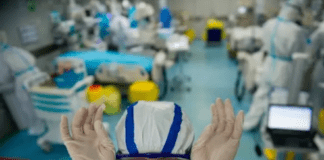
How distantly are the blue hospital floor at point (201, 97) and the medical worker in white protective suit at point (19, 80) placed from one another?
199 mm

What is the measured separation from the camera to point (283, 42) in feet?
9.58

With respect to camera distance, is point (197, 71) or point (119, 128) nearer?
point (119, 128)

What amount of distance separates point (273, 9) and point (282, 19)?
20.0 ft

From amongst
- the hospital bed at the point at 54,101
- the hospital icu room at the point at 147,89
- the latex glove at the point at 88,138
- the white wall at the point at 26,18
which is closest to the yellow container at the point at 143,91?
the hospital icu room at the point at 147,89

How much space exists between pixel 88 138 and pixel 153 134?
0.28 metres

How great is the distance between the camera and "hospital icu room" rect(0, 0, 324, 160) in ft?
3.31

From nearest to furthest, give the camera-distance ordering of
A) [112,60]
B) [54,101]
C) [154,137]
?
[154,137], [54,101], [112,60]

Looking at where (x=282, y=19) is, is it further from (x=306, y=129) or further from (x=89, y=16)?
(x=89, y=16)

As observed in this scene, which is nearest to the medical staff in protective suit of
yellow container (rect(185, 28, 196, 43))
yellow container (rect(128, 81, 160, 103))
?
yellow container (rect(128, 81, 160, 103))

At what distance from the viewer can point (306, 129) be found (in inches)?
90.3

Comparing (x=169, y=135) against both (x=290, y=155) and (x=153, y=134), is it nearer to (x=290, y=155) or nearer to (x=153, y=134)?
(x=153, y=134)

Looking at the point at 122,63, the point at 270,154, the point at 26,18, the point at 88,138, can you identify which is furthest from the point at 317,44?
the point at 26,18

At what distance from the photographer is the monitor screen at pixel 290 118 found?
A: 7.46 ft

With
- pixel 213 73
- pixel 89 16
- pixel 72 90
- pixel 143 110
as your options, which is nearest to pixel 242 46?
pixel 213 73
